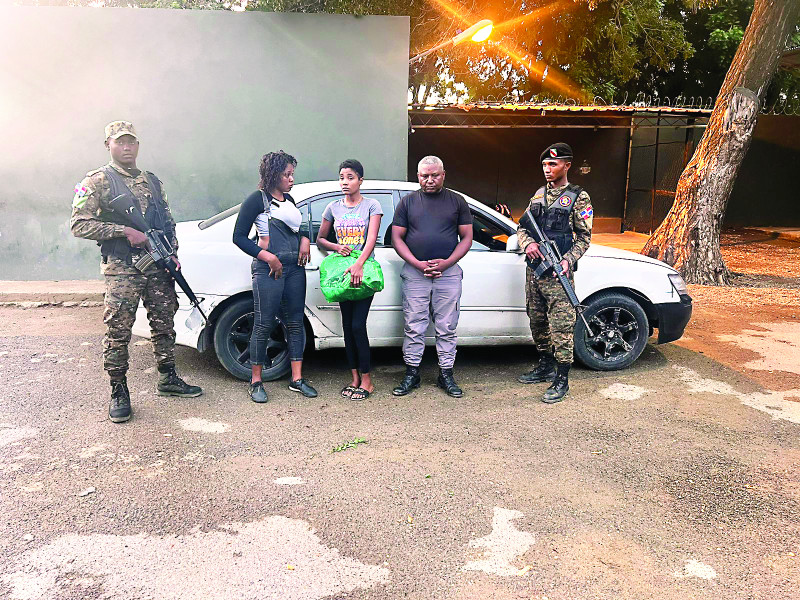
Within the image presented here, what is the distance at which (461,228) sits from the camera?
4758mm

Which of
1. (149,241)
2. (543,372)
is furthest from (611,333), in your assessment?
(149,241)

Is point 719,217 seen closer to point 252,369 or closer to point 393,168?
point 393,168

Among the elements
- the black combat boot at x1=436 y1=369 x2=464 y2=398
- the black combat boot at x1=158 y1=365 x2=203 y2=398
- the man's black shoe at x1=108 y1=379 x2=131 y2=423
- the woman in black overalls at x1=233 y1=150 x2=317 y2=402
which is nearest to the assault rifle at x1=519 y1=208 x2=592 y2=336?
the black combat boot at x1=436 y1=369 x2=464 y2=398

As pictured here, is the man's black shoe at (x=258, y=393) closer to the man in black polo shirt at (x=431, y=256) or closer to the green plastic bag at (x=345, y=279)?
the green plastic bag at (x=345, y=279)

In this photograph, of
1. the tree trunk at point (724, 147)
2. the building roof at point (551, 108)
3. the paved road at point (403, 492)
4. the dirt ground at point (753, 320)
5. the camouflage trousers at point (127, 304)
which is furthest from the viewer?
the building roof at point (551, 108)

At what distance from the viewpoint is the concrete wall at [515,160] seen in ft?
56.3

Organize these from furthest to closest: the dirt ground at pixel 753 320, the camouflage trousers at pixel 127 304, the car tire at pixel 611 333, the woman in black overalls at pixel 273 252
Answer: the dirt ground at pixel 753 320 → the car tire at pixel 611 333 → the woman in black overalls at pixel 273 252 → the camouflage trousers at pixel 127 304

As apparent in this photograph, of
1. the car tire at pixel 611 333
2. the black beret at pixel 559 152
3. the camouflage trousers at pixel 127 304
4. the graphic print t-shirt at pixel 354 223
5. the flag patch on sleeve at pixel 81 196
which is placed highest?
the black beret at pixel 559 152

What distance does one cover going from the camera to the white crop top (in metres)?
4.52

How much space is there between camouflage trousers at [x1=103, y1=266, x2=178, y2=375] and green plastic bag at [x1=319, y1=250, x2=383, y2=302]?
1002 millimetres

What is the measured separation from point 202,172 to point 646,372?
5.80 meters

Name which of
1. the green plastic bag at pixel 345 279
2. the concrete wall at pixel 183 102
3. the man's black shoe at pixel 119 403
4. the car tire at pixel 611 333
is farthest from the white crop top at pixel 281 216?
the concrete wall at pixel 183 102

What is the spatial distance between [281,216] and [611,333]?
2694 millimetres

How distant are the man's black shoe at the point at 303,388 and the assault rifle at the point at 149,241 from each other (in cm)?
105
